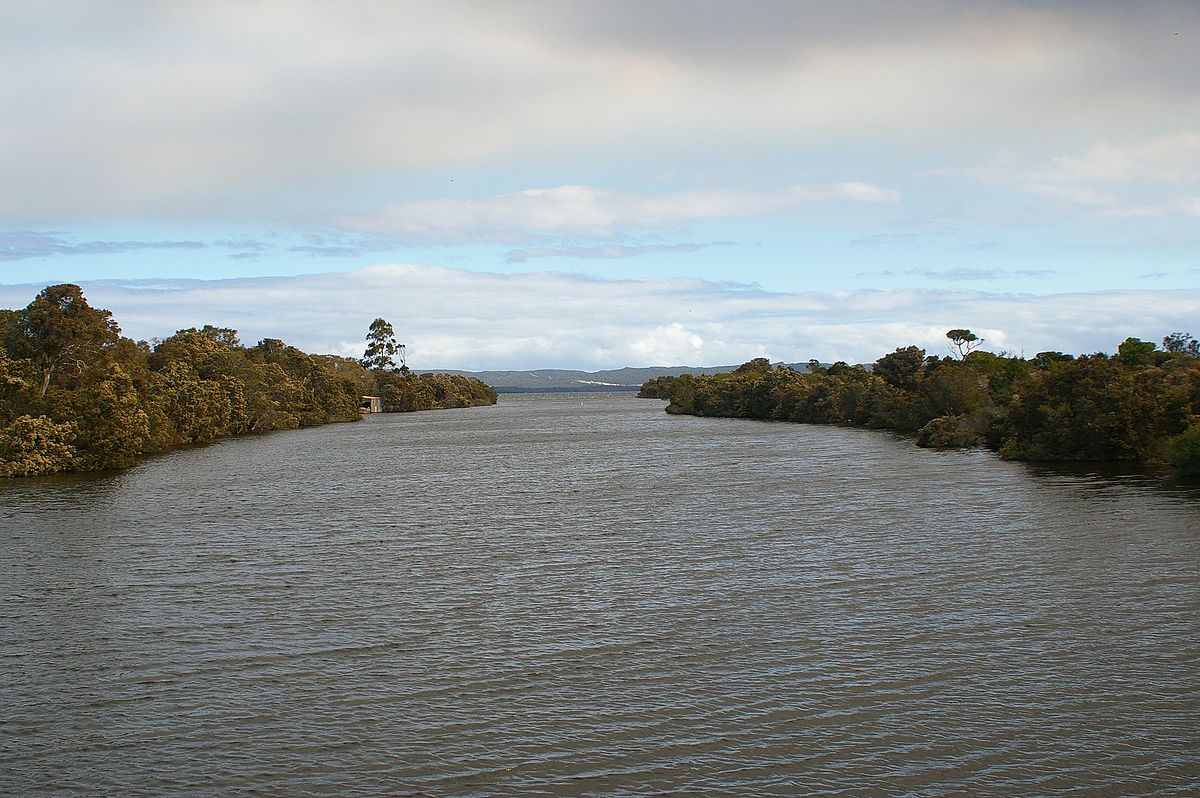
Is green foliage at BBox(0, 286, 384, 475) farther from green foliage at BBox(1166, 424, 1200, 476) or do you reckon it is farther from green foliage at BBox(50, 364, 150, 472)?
green foliage at BBox(1166, 424, 1200, 476)

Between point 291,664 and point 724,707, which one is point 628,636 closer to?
point 724,707

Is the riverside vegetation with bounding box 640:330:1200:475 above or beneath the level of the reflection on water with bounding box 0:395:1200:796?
above

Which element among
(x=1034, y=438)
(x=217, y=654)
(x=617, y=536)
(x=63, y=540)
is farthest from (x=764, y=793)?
(x=1034, y=438)

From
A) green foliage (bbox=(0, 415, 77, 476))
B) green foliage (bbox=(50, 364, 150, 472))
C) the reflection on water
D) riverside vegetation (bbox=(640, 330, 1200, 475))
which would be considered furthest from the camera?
green foliage (bbox=(50, 364, 150, 472))

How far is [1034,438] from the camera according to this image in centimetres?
5366

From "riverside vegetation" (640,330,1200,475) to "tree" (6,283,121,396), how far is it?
53.5m

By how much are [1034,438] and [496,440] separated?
47.6m

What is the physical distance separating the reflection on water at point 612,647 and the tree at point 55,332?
72.1 feet

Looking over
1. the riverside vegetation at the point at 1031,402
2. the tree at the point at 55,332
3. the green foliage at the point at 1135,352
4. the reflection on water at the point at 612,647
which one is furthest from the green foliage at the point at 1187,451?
the tree at the point at 55,332

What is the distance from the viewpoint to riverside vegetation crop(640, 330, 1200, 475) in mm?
48594

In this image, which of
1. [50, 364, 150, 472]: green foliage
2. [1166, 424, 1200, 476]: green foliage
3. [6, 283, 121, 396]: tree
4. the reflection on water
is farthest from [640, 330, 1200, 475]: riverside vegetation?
[6, 283, 121, 396]: tree

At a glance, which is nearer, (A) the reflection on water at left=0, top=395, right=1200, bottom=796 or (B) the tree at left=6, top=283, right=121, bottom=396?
(A) the reflection on water at left=0, top=395, right=1200, bottom=796

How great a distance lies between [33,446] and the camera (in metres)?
53.1

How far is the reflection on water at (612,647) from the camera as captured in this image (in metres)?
13.8
